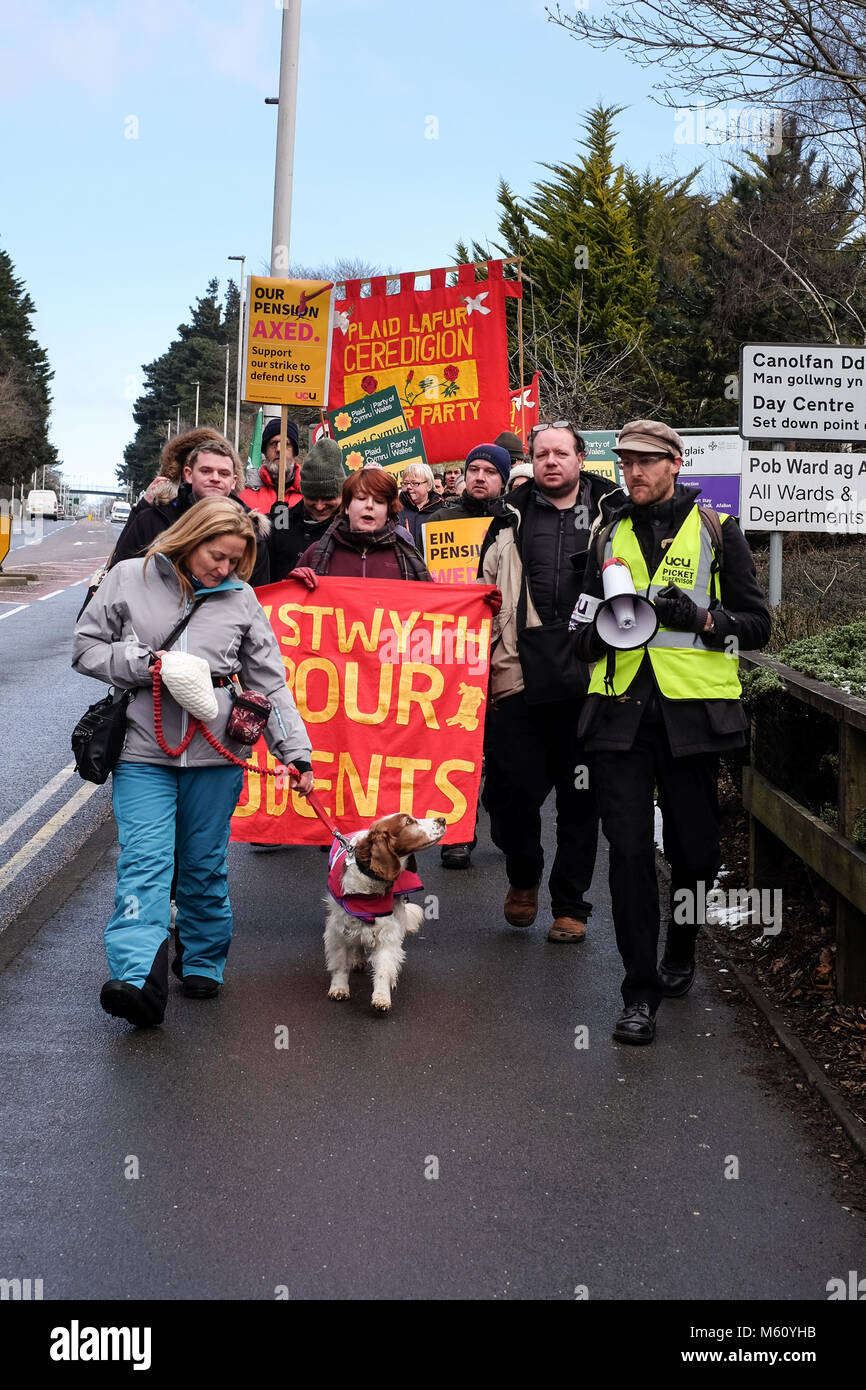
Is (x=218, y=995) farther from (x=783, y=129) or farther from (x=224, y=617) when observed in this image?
(x=783, y=129)

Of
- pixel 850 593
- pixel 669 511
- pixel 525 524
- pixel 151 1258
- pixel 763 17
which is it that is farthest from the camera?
pixel 850 593

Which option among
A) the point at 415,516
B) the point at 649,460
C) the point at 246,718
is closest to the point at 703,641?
the point at 649,460

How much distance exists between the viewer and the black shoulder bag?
5.55 m

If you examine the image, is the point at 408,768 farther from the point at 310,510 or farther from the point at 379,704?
the point at 310,510

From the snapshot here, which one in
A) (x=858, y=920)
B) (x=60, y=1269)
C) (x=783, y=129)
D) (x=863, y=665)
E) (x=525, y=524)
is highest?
(x=783, y=129)

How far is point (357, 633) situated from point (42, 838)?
113 inches

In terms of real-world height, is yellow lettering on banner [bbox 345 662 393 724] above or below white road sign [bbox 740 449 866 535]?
below

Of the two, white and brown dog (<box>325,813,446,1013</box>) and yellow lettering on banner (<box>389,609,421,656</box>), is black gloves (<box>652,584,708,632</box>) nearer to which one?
white and brown dog (<box>325,813,446,1013</box>)

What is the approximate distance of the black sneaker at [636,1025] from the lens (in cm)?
548

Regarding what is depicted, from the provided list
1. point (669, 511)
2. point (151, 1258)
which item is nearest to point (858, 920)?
point (669, 511)

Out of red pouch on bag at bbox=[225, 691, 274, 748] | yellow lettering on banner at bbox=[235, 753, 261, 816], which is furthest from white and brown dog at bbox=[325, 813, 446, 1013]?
yellow lettering on banner at bbox=[235, 753, 261, 816]
